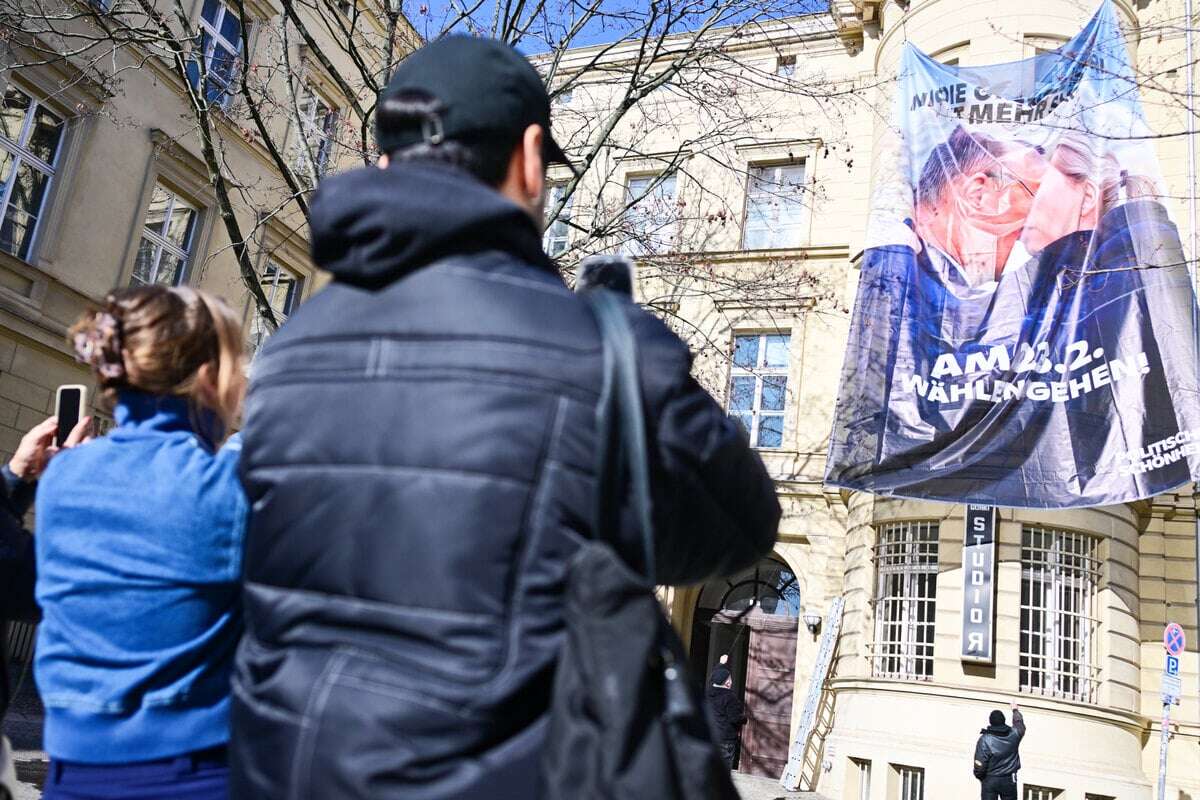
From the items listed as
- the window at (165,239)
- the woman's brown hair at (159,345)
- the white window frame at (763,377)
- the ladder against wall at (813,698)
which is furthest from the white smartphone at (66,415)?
the white window frame at (763,377)

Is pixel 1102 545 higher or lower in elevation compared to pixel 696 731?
higher

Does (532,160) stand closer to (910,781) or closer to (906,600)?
(910,781)

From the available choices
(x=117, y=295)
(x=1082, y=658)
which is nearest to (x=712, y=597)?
(x=1082, y=658)

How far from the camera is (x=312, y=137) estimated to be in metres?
12.3

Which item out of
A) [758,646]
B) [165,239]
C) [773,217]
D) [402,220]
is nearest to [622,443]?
[402,220]

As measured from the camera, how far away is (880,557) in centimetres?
1702

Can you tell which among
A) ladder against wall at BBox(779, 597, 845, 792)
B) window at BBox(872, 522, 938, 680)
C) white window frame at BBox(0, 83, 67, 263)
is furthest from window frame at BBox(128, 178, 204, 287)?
window at BBox(872, 522, 938, 680)

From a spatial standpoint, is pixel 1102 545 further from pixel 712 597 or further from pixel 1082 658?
pixel 712 597

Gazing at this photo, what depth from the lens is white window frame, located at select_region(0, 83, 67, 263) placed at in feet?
45.2

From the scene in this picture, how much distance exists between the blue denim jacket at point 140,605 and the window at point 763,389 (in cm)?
1826

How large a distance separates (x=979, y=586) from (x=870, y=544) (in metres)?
2.17

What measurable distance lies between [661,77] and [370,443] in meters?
9.13

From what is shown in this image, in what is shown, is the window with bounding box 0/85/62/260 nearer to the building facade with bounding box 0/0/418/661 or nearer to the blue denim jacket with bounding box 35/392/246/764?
the building facade with bounding box 0/0/418/661

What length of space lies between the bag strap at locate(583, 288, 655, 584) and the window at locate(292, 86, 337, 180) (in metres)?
8.93
